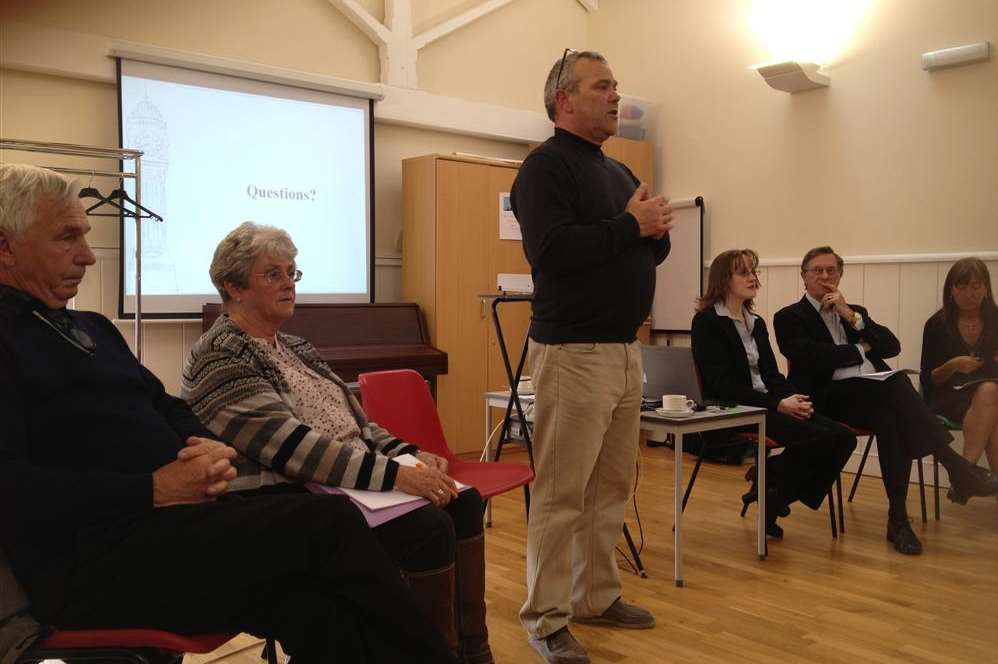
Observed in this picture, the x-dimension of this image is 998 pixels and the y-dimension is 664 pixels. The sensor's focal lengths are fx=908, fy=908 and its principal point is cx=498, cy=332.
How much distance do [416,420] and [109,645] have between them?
1.51m

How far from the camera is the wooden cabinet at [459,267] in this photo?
565 cm

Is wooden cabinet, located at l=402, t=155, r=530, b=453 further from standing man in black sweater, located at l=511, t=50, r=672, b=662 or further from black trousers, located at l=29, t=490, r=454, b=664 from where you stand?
black trousers, located at l=29, t=490, r=454, b=664

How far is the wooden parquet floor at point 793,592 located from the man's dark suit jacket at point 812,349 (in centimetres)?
65

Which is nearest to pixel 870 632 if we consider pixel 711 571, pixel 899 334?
pixel 711 571

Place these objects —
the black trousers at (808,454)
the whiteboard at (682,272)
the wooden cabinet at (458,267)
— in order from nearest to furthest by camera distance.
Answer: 1. the black trousers at (808,454)
2. the wooden cabinet at (458,267)
3. the whiteboard at (682,272)

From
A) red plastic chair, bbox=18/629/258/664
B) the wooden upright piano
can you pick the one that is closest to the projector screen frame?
the wooden upright piano

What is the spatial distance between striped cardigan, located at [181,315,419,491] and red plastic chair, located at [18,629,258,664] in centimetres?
51

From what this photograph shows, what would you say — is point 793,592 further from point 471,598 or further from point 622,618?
point 471,598

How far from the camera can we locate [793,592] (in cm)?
320

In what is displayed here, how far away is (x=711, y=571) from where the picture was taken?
345cm

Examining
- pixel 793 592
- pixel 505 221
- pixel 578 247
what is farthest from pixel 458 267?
pixel 578 247

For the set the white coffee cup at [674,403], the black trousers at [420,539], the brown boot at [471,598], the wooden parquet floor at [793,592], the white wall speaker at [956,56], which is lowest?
the wooden parquet floor at [793,592]

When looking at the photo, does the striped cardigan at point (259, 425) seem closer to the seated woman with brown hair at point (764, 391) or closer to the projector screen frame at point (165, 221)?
the seated woman with brown hair at point (764, 391)

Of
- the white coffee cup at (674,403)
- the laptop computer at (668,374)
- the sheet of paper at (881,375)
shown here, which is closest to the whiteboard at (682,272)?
the sheet of paper at (881,375)
